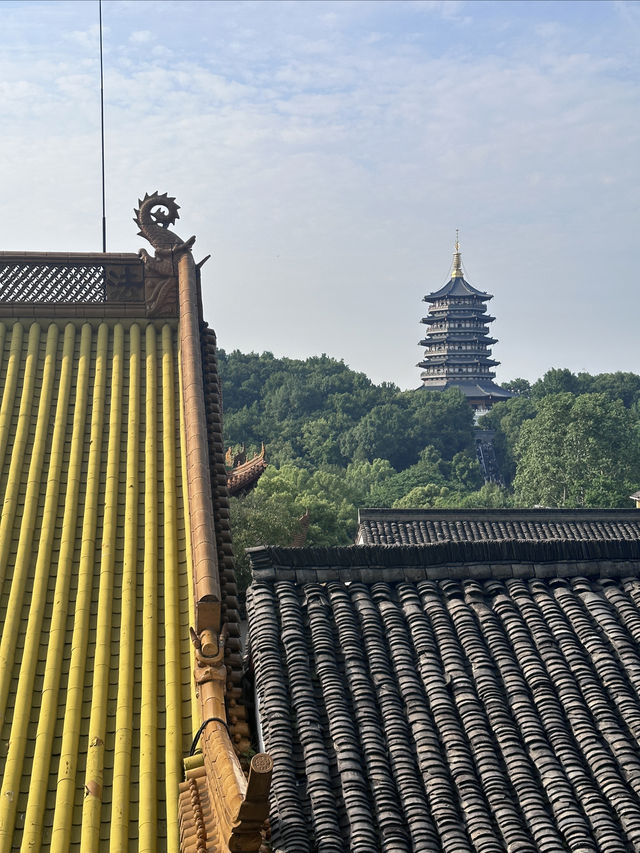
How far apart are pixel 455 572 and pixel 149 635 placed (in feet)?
8.08

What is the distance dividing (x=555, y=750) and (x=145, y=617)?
3359mm

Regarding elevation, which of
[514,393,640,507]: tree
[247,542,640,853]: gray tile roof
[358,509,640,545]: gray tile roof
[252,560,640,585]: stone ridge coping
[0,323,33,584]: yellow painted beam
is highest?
[514,393,640,507]: tree

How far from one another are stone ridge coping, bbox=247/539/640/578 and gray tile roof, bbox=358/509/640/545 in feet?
58.5

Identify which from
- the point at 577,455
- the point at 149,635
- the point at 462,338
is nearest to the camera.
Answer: the point at 149,635

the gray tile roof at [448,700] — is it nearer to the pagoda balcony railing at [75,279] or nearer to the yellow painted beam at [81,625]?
the yellow painted beam at [81,625]

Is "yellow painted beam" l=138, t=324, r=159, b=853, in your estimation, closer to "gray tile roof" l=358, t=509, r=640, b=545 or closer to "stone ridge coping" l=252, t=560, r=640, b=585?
"stone ridge coping" l=252, t=560, r=640, b=585

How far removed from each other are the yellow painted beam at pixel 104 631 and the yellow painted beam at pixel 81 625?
0.28 feet

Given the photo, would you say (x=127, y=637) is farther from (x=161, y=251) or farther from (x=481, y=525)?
(x=481, y=525)

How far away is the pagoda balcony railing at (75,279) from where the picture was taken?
410 inches

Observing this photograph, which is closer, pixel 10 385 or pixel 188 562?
pixel 188 562

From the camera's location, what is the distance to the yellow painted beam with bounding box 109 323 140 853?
6184mm

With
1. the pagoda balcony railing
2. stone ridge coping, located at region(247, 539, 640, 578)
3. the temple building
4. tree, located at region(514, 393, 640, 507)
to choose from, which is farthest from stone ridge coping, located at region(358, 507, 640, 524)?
tree, located at region(514, 393, 640, 507)

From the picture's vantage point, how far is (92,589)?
7781 millimetres

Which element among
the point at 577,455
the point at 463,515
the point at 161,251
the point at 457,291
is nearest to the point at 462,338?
the point at 457,291
